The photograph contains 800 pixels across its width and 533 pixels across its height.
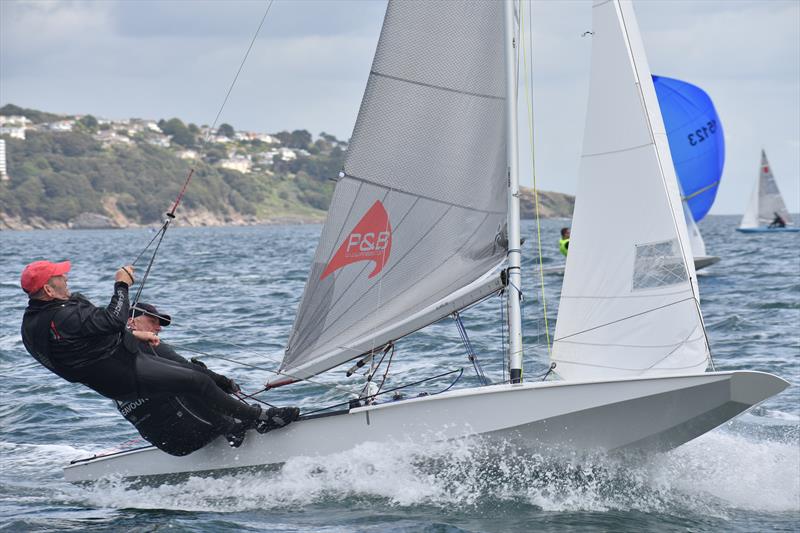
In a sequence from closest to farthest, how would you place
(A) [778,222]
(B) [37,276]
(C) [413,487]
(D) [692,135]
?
(B) [37,276], (C) [413,487], (D) [692,135], (A) [778,222]

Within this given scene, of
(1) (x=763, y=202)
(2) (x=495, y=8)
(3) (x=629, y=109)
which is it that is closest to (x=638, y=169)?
(3) (x=629, y=109)

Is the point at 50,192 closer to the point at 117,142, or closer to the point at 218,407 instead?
the point at 117,142

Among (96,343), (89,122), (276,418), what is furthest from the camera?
(89,122)

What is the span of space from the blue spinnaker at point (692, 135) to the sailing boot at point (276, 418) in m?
16.9

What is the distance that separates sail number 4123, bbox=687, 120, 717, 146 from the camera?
73.7 feet

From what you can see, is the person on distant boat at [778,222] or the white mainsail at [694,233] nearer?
the white mainsail at [694,233]

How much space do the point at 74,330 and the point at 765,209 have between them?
2073 inches

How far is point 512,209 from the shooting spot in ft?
22.3

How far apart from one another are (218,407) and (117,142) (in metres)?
132

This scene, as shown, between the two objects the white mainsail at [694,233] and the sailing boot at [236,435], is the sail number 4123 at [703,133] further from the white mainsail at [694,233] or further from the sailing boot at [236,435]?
A: the sailing boot at [236,435]

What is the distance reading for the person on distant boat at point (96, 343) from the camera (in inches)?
237

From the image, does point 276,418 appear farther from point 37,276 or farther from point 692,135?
point 692,135

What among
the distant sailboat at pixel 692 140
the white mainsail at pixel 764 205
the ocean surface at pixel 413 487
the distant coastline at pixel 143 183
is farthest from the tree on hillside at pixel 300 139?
the ocean surface at pixel 413 487

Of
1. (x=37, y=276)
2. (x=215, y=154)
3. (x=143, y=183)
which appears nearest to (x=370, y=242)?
(x=37, y=276)
